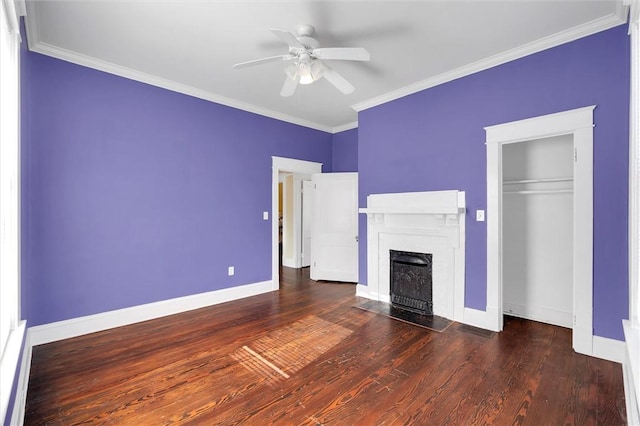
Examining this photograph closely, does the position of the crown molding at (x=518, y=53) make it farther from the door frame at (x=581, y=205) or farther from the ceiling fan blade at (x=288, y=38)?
the ceiling fan blade at (x=288, y=38)

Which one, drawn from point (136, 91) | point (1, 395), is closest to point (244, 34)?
point (136, 91)

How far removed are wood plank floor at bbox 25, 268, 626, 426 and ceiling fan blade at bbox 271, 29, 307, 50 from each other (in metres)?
2.57

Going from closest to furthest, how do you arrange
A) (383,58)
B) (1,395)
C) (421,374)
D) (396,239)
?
1. (1,395)
2. (421,374)
3. (383,58)
4. (396,239)

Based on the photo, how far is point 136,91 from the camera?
136 inches

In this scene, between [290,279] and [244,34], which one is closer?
[244,34]

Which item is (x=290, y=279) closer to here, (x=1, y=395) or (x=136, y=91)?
(x=136, y=91)

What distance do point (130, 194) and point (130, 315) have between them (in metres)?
1.36

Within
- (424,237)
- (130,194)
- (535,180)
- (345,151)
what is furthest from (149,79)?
(535,180)

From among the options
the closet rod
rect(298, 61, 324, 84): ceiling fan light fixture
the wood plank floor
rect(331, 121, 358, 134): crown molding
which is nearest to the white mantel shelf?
the closet rod

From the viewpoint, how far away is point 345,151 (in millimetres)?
5629

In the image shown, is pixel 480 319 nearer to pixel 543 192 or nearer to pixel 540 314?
Answer: pixel 540 314

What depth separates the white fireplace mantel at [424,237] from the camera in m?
3.44

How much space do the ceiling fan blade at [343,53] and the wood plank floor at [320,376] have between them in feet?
8.18

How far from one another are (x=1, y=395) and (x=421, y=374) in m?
2.44
